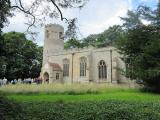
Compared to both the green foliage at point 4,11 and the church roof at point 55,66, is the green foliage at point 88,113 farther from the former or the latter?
the church roof at point 55,66

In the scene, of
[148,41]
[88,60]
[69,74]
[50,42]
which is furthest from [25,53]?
[148,41]

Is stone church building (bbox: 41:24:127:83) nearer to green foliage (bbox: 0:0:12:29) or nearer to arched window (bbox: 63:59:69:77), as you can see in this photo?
arched window (bbox: 63:59:69:77)

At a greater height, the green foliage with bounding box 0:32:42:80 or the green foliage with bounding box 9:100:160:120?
the green foliage with bounding box 0:32:42:80

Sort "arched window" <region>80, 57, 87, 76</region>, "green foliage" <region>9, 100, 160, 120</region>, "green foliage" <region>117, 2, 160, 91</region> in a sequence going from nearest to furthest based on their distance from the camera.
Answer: "green foliage" <region>9, 100, 160, 120</region> → "green foliage" <region>117, 2, 160, 91</region> → "arched window" <region>80, 57, 87, 76</region>

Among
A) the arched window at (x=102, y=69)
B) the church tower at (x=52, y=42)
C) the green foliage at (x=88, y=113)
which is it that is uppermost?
the church tower at (x=52, y=42)

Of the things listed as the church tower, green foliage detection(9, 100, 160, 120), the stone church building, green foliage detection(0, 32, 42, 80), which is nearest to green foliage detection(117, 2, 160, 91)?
green foliage detection(9, 100, 160, 120)

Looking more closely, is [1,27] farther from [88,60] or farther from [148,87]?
[88,60]

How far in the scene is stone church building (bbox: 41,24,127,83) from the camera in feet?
141

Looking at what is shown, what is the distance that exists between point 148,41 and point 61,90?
8671mm

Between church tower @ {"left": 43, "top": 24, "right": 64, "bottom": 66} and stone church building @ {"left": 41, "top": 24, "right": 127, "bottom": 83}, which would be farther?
church tower @ {"left": 43, "top": 24, "right": 64, "bottom": 66}

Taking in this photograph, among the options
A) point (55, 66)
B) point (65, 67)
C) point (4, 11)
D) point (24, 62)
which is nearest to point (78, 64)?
point (65, 67)

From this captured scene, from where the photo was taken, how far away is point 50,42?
5622 centimetres

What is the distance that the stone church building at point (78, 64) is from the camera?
4312cm

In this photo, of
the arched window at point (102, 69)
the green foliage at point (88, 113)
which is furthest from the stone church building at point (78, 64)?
the green foliage at point (88, 113)
